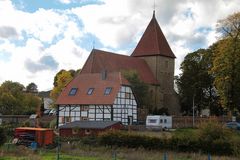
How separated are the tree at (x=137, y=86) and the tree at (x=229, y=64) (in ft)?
51.1

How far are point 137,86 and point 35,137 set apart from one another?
2916 centimetres

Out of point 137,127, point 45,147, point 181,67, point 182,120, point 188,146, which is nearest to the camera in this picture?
point 188,146

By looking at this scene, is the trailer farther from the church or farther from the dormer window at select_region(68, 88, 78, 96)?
the dormer window at select_region(68, 88, 78, 96)

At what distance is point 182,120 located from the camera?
64312 millimetres

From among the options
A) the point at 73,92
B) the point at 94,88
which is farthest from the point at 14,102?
the point at 94,88

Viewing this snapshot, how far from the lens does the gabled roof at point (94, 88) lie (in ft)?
201

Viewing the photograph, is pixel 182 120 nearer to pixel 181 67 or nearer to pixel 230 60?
pixel 230 60

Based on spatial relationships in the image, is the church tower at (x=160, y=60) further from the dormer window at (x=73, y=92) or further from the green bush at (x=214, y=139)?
the green bush at (x=214, y=139)

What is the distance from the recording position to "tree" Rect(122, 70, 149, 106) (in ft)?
231

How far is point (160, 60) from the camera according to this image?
88.8 meters

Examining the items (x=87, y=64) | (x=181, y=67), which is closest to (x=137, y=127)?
(x=87, y=64)

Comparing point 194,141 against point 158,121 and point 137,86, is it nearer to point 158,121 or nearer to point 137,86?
point 158,121

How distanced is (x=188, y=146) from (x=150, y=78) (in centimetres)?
4983

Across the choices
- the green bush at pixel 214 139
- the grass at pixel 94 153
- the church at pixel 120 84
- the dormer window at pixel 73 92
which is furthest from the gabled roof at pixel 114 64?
the green bush at pixel 214 139
